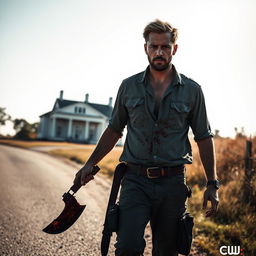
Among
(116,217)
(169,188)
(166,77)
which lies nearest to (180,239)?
(169,188)

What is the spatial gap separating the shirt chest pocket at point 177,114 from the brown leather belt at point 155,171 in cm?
39

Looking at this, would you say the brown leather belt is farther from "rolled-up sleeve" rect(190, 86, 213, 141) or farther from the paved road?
the paved road

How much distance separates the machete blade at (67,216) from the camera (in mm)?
2701

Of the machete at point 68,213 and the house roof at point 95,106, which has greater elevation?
the house roof at point 95,106

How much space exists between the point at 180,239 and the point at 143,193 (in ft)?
1.76

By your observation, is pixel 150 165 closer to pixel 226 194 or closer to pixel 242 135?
pixel 226 194

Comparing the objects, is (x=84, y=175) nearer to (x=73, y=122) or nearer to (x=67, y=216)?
(x=67, y=216)

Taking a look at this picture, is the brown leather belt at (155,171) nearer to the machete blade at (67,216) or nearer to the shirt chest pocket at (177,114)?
the shirt chest pocket at (177,114)

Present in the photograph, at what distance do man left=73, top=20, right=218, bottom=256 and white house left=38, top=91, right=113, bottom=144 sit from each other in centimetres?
4944

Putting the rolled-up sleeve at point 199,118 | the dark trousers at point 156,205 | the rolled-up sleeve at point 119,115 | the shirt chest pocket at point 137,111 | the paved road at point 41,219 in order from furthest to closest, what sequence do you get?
1. the paved road at point 41,219
2. the rolled-up sleeve at point 119,115
3. the rolled-up sleeve at point 199,118
4. the shirt chest pocket at point 137,111
5. the dark trousers at point 156,205

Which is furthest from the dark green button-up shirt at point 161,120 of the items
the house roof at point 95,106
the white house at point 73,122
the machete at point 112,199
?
the house roof at point 95,106

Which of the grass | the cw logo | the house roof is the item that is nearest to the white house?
the house roof

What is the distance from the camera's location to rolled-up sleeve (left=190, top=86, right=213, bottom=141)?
2.69 meters

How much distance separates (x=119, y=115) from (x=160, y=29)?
0.92 metres
